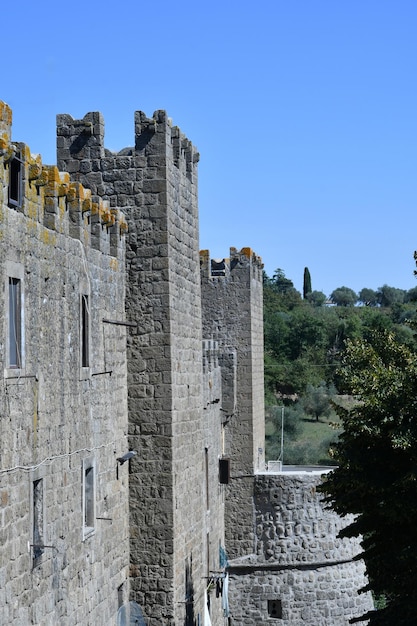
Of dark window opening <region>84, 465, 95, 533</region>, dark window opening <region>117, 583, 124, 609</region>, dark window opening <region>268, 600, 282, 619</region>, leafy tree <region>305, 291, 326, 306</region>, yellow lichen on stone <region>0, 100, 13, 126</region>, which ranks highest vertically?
leafy tree <region>305, 291, 326, 306</region>

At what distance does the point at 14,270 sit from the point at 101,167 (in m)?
5.07

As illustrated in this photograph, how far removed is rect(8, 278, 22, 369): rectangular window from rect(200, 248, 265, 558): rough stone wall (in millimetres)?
14715

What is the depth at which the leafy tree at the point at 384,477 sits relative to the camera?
13383 millimetres

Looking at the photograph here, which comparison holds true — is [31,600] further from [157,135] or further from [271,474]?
[271,474]

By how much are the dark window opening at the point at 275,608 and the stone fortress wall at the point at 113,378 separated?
14.1ft

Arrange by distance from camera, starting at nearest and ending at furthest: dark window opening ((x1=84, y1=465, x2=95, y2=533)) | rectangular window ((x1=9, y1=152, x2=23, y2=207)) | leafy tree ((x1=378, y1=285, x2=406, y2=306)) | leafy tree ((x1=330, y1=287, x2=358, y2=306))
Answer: rectangular window ((x1=9, y1=152, x2=23, y2=207))
dark window opening ((x1=84, y1=465, x2=95, y2=533))
leafy tree ((x1=378, y1=285, x2=406, y2=306))
leafy tree ((x1=330, y1=287, x2=358, y2=306))

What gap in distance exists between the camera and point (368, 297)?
429 feet

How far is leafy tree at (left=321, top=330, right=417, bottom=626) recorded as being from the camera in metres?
13.4

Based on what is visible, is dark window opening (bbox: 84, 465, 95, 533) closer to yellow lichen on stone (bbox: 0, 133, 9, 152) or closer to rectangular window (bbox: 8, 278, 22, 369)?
rectangular window (bbox: 8, 278, 22, 369)

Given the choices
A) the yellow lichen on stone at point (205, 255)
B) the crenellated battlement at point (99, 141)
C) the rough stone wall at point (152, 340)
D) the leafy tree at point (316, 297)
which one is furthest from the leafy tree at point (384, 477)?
the leafy tree at point (316, 297)

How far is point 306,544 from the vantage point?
82.0 ft

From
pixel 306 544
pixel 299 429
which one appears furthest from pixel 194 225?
pixel 299 429

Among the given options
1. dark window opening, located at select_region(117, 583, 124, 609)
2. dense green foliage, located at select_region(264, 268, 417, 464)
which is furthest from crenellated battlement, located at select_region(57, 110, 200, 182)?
dense green foliage, located at select_region(264, 268, 417, 464)

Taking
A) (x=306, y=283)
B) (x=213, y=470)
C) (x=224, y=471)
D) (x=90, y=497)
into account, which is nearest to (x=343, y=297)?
(x=306, y=283)
